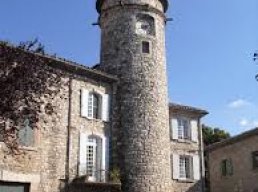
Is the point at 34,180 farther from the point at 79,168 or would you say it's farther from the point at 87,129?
the point at 87,129

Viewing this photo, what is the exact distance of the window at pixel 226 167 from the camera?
32.4 m

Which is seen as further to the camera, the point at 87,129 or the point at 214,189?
the point at 214,189

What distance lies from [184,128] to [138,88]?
561cm

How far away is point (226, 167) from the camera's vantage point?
33.0 m

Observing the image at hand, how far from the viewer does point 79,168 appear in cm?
2275

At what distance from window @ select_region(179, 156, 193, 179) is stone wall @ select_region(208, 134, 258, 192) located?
4427mm

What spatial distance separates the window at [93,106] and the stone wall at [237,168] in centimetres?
1128

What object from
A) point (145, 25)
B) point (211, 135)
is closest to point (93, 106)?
point (145, 25)

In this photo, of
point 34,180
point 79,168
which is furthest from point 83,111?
point 34,180

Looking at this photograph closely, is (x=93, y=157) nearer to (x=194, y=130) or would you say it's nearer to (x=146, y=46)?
(x=146, y=46)

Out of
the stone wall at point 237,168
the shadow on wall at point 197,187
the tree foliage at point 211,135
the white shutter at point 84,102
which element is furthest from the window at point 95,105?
the tree foliage at point 211,135

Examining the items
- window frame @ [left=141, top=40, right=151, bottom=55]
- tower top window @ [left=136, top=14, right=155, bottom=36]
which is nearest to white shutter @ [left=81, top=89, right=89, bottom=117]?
window frame @ [left=141, top=40, right=151, bottom=55]

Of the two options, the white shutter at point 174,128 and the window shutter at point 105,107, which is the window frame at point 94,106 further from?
the white shutter at point 174,128

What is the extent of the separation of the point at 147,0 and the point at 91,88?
6578 millimetres
